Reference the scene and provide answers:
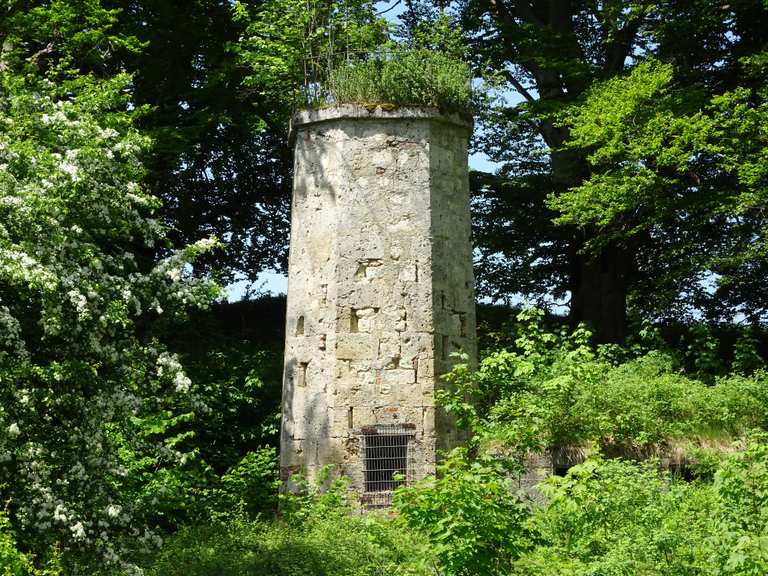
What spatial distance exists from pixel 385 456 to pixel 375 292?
1934 millimetres

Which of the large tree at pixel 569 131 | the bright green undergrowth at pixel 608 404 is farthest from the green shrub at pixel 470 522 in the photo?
the large tree at pixel 569 131

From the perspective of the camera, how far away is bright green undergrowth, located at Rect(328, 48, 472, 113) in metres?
12.8

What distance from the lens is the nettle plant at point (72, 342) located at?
755cm

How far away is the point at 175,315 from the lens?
9.18 metres

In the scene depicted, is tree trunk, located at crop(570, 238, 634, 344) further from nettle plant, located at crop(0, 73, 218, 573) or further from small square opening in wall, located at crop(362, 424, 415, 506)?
nettle plant, located at crop(0, 73, 218, 573)

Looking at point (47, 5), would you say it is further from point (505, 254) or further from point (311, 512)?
point (311, 512)

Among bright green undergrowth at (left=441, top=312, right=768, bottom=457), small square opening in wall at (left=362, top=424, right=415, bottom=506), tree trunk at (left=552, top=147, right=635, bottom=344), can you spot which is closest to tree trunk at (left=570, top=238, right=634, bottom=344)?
tree trunk at (left=552, top=147, right=635, bottom=344)

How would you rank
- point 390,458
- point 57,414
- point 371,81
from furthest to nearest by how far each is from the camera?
point 371,81, point 390,458, point 57,414

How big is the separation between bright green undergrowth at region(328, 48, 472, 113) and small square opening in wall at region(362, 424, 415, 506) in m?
4.01

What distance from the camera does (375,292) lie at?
1231cm

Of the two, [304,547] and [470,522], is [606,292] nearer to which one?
[304,547]

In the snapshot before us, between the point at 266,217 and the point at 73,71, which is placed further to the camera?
the point at 266,217

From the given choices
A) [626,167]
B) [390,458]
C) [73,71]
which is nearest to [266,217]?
[73,71]

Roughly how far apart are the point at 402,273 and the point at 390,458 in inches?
86.3
